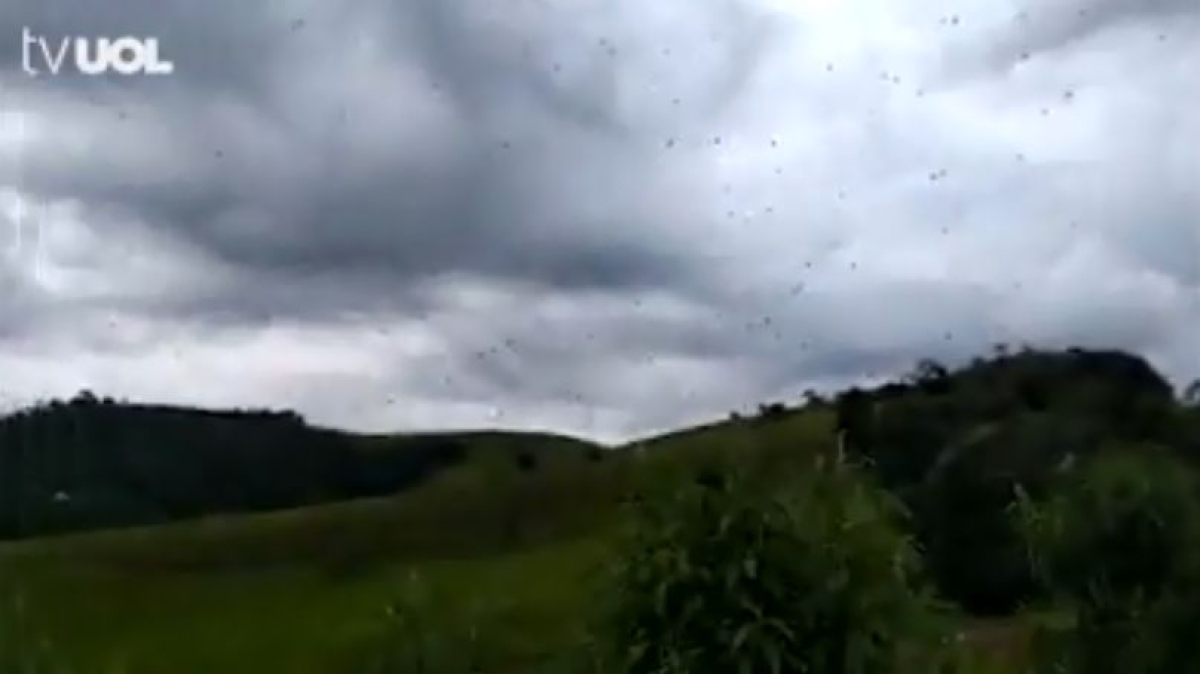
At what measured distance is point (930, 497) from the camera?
148 ft

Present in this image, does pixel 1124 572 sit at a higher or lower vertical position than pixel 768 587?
higher

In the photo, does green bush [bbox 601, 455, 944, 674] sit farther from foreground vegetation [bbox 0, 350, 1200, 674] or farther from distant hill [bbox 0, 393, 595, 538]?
distant hill [bbox 0, 393, 595, 538]

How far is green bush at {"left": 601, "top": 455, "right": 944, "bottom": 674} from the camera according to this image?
1217 cm

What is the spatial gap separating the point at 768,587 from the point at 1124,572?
15.8 feet

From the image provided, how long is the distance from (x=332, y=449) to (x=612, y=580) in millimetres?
27351

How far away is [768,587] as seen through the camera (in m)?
12.3

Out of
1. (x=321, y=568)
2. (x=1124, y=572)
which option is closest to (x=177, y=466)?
Result: (x=321, y=568)

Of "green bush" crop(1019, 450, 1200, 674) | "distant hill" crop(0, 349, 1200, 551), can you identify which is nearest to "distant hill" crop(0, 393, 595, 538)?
"distant hill" crop(0, 349, 1200, 551)

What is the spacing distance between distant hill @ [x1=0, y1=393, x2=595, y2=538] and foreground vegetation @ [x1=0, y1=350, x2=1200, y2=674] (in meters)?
0.10

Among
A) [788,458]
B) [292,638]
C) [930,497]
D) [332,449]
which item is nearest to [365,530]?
[332,449]

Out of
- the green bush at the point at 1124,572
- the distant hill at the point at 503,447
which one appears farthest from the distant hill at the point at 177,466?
the green bush at the point at 1124,572

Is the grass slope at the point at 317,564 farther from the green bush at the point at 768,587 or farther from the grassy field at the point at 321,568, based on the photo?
the green bush at the point at 768,587

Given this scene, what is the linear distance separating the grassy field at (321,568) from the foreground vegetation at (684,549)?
0.09 metres

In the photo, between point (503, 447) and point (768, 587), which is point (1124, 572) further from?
point (503, 447)
